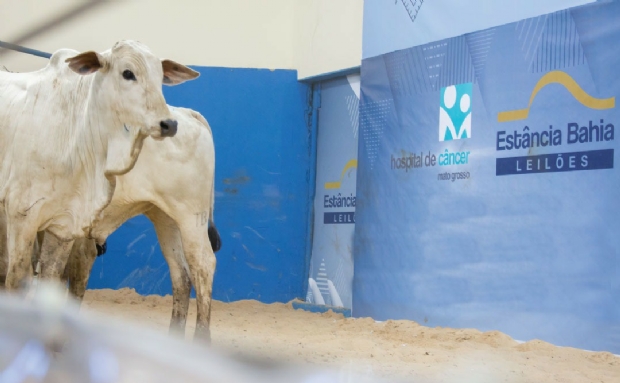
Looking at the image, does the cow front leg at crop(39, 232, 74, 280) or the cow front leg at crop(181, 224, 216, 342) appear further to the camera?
the cow front leg at crop(181, 224, 216, 342)

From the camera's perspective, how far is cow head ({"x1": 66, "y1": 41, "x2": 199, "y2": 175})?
4.58 metres

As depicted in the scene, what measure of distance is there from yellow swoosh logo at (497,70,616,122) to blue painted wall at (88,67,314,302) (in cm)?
337

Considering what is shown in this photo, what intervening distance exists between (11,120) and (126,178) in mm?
805

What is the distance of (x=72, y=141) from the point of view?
4.91m

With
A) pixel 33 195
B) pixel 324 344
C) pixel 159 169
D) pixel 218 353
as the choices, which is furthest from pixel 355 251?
pixel 218 353

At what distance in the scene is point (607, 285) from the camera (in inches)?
218

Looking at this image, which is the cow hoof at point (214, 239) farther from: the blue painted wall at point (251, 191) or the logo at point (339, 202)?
the blue painted wall at point (251, 191)

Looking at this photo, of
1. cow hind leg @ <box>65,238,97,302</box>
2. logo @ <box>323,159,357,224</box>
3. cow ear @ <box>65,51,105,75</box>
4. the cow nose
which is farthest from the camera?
logo @ <box>323,159,357,224</box>

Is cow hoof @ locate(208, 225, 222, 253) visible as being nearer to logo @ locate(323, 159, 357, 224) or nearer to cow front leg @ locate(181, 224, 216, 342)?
cow front leg @ locate(181, 224, 216, 342)

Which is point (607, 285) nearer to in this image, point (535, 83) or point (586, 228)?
point (586, 228)

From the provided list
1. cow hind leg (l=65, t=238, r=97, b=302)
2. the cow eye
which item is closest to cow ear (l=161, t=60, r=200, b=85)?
the cow eye

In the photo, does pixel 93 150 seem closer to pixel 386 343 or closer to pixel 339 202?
pixel 386 343

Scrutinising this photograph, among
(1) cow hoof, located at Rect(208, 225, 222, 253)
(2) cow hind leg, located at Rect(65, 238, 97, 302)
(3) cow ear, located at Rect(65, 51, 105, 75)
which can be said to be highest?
(3) cow ear, located at Rect(65, 51, 105, 75)

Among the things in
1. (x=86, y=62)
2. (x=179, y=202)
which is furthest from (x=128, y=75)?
(x=179, y=202)
